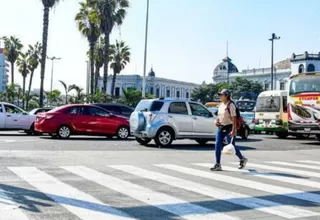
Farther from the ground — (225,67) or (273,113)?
(225,67)

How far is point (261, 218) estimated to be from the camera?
248 inches

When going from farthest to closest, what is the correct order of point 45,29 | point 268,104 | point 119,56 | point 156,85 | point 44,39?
point 156,85
point 119,56
point 45,29
point 44,39
point 268,104

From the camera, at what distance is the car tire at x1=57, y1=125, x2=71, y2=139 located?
20344 mm

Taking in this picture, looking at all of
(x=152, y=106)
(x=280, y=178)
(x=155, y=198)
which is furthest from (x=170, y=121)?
(x=155, y=198)

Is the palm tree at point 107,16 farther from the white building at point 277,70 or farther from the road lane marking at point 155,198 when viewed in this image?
the white building at point 277,70

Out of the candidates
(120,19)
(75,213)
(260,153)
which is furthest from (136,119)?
(120,19)

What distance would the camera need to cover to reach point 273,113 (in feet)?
82.1

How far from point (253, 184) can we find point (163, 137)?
333 inches

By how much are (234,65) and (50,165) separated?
11201 centimetres

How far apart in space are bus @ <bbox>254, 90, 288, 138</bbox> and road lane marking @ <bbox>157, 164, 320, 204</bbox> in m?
14.4

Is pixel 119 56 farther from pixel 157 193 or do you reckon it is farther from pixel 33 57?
pixel 157 193

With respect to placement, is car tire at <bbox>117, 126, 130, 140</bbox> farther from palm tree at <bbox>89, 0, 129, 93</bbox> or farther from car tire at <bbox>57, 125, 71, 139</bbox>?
palm tree at <bbox>89, 0, 129, 93</bbox>

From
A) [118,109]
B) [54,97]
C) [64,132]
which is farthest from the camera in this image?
[54,97]

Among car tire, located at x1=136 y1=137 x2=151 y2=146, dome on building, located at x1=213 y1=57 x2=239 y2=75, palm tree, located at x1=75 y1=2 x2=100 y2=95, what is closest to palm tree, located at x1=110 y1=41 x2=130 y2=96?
palm tree, located at x1=75 y1=2 x2=100 y2=95
